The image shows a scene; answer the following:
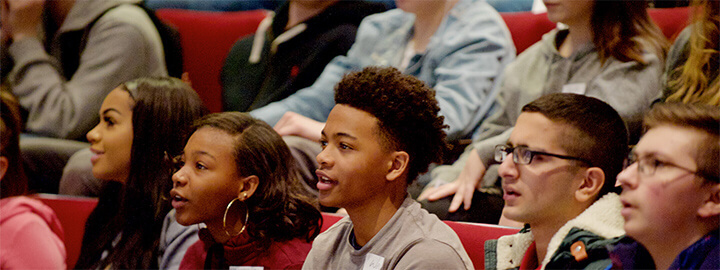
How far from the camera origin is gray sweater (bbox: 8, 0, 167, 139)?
8.48ft

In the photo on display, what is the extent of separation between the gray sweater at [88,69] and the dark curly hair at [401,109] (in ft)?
4.48

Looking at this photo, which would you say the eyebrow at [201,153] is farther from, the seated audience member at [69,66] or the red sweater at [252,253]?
the seated audience member at [69,66]

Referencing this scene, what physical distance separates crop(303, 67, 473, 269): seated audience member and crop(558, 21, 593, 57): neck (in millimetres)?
713

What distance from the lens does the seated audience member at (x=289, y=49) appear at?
8.23 ft

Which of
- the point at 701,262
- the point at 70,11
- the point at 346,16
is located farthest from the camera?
the point at 70,11

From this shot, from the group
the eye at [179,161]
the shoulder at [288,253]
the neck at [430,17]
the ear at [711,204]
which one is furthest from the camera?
the neck at [430,17]

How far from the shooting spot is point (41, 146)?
2.51 m

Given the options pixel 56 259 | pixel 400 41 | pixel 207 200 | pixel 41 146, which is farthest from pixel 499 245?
pixel 41 146

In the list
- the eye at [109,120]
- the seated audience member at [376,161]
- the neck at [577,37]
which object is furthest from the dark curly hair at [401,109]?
the eye at [109,120]

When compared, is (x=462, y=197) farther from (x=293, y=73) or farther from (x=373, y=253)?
(x=293, y=73)

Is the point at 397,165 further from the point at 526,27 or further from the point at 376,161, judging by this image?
the point at 526,27

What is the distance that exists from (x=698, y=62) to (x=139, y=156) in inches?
58.4

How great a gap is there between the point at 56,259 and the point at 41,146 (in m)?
0.68

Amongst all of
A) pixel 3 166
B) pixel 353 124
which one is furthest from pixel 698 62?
pixel 3 166
